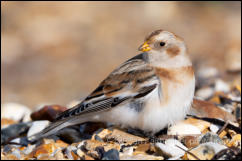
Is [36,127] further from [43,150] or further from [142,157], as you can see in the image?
[142,157]

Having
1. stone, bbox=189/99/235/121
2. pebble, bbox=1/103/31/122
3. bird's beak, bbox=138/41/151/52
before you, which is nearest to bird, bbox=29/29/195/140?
bird's beak, bbox=138/41/151/52

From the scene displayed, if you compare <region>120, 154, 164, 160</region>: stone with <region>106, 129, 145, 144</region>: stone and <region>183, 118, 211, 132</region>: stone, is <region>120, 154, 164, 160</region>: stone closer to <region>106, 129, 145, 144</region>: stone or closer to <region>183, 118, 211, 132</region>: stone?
<region>106, 129, 145, 144</region>: stone

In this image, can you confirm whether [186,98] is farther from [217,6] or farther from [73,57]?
[217,6]

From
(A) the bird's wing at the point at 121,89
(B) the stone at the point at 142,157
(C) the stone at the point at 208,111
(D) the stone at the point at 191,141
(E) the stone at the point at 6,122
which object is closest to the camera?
(B) the stone at the point at 142,157

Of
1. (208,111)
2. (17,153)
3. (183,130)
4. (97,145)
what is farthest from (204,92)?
(17,153)

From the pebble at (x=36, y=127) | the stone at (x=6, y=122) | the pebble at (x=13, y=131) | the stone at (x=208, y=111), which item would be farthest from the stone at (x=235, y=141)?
the stone at (x=6, y=122)

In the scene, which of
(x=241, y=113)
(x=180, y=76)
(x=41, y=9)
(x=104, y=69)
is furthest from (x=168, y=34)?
(x=41, y=9)

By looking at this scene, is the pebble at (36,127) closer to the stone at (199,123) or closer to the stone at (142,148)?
the stone at (142,148)
